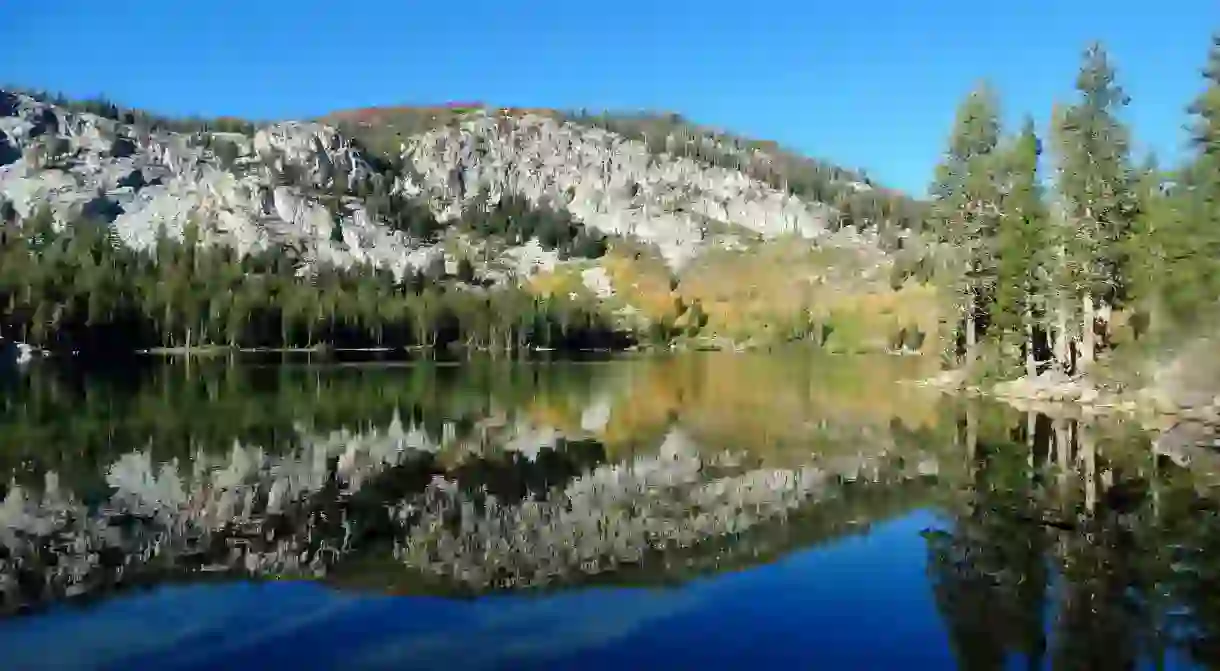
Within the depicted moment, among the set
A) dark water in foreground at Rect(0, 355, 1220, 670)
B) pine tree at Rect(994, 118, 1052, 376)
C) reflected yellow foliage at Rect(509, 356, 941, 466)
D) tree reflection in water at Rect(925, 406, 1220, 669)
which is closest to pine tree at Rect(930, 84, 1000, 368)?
pine tree at Rect(994, 118, 1052, 376)

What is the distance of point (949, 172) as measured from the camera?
77.2 meters

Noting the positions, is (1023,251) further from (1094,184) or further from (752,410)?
(752,410)

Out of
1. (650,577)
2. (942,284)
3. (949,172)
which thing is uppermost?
(949,172)

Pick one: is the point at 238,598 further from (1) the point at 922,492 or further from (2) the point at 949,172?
(2) the point at 949,172

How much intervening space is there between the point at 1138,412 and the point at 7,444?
5255 cm

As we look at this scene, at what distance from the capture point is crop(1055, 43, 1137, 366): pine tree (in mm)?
58719

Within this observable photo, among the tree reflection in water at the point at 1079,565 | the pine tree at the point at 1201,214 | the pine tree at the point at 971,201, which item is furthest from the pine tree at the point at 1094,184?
the tree reflection in water at the point at 1079,565

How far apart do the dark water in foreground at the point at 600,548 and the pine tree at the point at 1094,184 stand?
50.7 feet

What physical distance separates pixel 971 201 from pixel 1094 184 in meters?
15.6

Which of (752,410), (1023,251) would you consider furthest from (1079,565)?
(1023,251)

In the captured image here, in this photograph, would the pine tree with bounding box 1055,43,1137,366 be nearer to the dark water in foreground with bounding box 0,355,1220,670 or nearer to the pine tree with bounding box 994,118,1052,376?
the pine tree with bounding box 994,118,1052,376

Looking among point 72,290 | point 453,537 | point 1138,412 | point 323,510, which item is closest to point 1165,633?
point 453,537

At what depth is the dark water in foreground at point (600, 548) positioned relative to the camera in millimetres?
15391

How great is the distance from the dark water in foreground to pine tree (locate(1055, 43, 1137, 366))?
50.7ft
